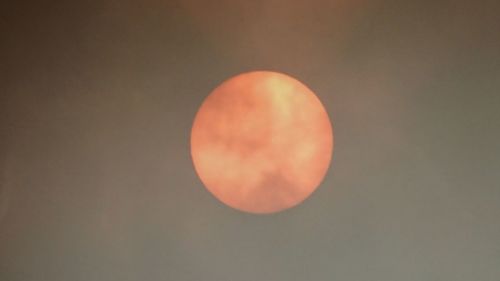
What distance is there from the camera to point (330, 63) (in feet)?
5.93

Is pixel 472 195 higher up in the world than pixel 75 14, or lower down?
lower down

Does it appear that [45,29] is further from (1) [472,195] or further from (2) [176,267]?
(1) [472,195]

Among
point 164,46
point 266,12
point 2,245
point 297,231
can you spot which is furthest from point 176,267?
point 266,12

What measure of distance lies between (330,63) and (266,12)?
0.76 ft

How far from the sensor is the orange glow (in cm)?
181

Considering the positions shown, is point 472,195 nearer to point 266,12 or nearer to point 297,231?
point 297,231

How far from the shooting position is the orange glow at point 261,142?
1.81m

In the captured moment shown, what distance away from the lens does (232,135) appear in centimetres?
182

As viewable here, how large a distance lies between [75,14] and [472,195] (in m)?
1.21

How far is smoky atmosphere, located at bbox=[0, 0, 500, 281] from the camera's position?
1.79 m

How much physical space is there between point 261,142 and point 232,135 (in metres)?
0.08

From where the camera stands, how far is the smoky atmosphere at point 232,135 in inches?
70.5

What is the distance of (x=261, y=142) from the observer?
1819 millimetres

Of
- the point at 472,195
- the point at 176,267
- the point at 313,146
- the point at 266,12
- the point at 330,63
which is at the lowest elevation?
the point at 176,267
